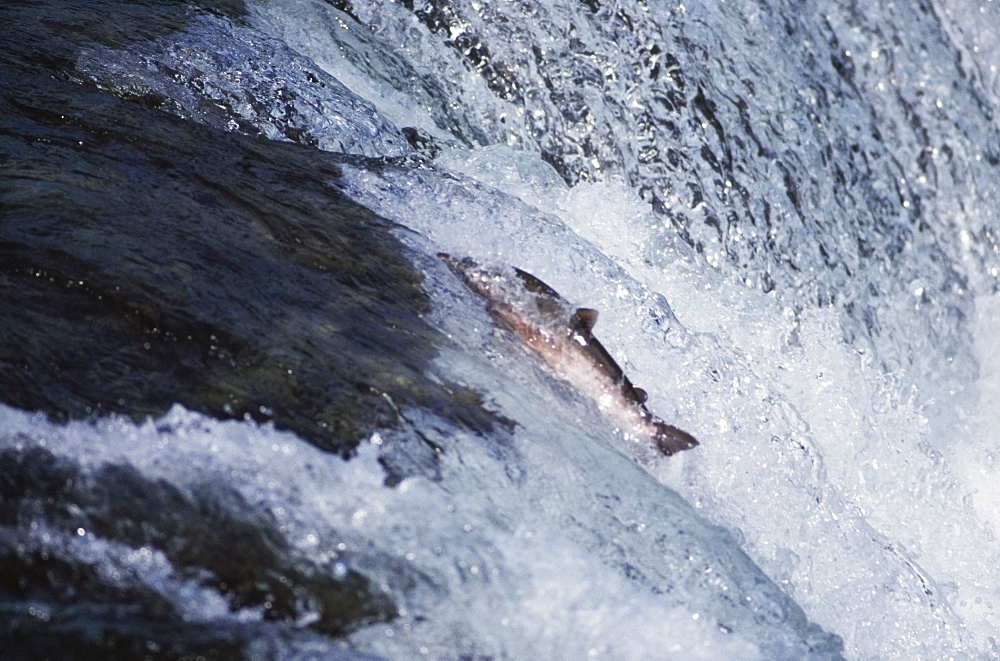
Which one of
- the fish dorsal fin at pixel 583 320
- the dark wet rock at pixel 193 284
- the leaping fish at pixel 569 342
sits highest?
A: the fish dorsal fin at pixel 583 320

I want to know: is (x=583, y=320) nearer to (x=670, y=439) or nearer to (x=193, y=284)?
(x=670, y=439)

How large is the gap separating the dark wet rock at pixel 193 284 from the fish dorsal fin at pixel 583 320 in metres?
0.34

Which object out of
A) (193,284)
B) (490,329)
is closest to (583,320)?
(490,329)

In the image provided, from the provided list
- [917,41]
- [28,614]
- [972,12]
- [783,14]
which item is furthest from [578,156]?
[28,614]

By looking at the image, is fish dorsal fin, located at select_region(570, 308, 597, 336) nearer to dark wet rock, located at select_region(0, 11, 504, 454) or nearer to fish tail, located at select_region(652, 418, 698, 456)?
fish tail, located at select_region(652, 418, 698, 456)

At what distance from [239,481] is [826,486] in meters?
1.43

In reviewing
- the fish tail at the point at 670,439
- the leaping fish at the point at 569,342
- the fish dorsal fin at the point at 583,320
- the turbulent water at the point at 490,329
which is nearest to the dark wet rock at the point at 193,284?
the turbulent water at the point at 490,329

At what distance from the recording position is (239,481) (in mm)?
1521

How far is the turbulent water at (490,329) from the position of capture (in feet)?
4.90

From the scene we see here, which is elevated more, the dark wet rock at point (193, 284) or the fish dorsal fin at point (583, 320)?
the fish dorsal fin at point (583, 320)

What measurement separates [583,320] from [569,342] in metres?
0.06

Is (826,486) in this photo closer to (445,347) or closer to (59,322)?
(445,347)

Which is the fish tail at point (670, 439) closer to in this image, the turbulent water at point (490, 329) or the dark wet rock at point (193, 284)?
the turbulent water at point (490, 329)

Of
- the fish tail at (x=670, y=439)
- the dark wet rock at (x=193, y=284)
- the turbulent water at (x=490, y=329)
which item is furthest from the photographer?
the fish tail at (x=670, y=439)
